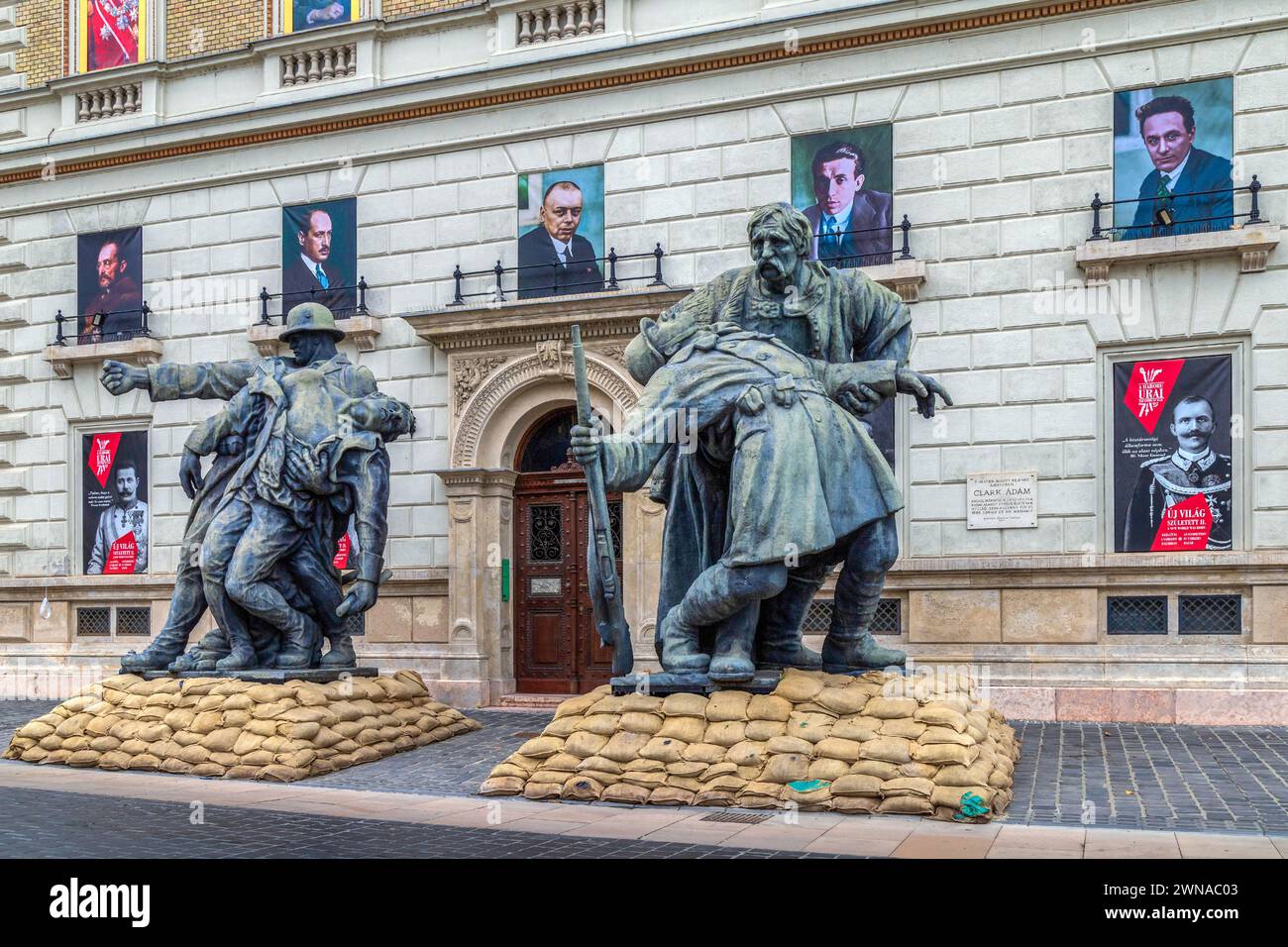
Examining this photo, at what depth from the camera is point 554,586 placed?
16.3m

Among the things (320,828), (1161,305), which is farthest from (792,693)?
(1161,305)

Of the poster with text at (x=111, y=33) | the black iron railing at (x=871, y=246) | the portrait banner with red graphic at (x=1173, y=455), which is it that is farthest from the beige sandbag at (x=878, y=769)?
the poster with text at (x=111, y=33)

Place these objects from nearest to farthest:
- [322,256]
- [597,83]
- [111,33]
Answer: [597,83], [322,256], [111,33]

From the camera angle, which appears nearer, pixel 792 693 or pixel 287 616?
pixel 792 693

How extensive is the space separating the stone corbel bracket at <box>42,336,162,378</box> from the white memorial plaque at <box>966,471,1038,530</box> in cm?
1030

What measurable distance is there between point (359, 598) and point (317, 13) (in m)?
10.3

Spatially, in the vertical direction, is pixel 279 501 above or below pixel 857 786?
above

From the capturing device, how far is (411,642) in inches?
636

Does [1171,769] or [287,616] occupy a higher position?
[287,616]

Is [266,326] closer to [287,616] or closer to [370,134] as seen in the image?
[370,134]

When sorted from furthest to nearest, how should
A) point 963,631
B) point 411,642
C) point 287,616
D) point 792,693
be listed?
point 411,642
point 963,631
point 287,616
point 792,693

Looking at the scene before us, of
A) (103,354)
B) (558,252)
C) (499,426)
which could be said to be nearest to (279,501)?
(499,426)

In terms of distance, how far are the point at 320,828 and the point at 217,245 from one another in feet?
40.4

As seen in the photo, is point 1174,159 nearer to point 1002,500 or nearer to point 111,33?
point 1002,500
